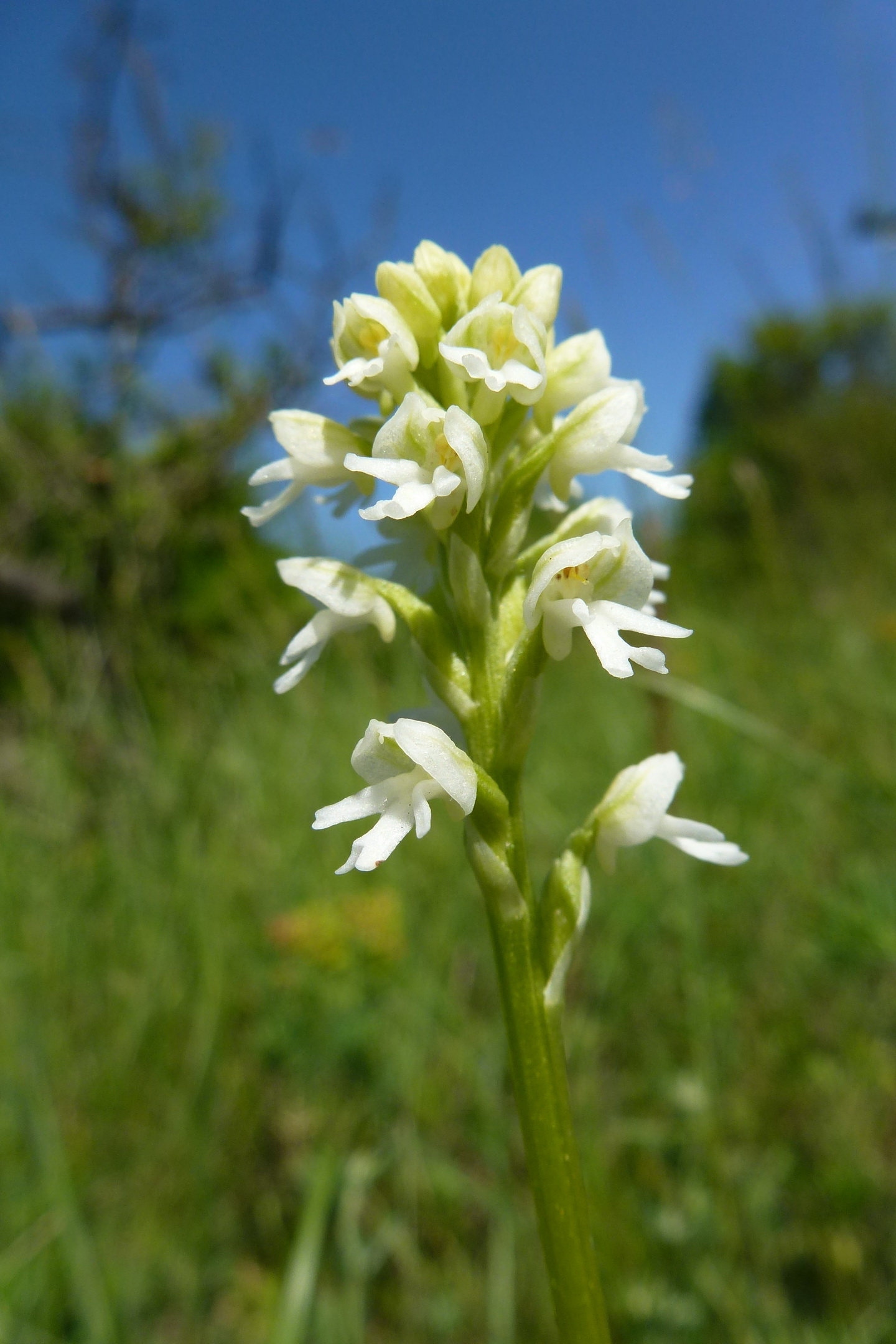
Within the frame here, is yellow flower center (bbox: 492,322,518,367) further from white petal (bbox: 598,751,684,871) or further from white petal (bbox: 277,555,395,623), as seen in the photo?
white petal (bbox: 598,751,684,871)

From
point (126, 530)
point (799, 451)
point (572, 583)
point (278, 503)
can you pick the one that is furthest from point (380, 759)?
point (799, 451)

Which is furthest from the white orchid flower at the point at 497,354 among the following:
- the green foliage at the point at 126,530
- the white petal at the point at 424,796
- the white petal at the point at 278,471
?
the green foliage at the point at 126,530

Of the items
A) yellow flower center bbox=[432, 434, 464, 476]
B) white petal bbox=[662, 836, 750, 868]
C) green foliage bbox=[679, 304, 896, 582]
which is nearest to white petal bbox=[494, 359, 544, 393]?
yellow flower center bbox=[432, 434, 464, 476]

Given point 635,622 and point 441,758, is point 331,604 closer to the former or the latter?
point 441,758

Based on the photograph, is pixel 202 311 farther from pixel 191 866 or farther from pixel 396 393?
pixel 396 393

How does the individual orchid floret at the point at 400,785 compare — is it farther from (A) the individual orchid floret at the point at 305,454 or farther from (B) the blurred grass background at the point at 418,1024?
(B) the blurred grass background at the point at 418,1024

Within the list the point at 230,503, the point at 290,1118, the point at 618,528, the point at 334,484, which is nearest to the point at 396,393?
the point at 334,484
